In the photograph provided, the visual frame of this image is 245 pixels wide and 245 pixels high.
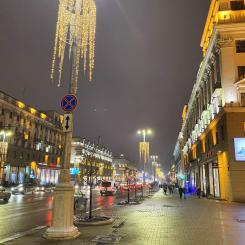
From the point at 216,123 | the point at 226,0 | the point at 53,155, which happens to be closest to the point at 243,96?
the point at 216,123

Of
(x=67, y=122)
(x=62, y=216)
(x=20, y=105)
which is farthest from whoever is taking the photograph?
(x=20, y=105)

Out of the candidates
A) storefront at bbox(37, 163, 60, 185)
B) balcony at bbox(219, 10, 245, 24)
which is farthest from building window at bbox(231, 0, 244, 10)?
storefront at bbox(37, 163, 60, 185)

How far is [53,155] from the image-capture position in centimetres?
9525

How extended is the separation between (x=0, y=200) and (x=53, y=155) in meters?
64.8

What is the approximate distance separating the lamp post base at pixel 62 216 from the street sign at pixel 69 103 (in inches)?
118

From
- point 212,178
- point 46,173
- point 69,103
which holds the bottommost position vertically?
point 212,178

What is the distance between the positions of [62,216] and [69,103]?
452 centimetres

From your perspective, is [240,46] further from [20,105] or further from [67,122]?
[20,105]

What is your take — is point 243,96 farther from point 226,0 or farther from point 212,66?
point 226,0

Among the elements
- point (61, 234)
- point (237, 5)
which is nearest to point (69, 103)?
A: point (61, 234)

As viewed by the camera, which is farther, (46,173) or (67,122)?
(46,173)

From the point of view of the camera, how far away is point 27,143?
3100 inches

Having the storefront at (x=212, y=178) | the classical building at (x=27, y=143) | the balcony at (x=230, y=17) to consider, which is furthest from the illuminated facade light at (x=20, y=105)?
the balcony at (x=230, y=17)

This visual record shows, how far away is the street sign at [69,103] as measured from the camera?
12312mm
